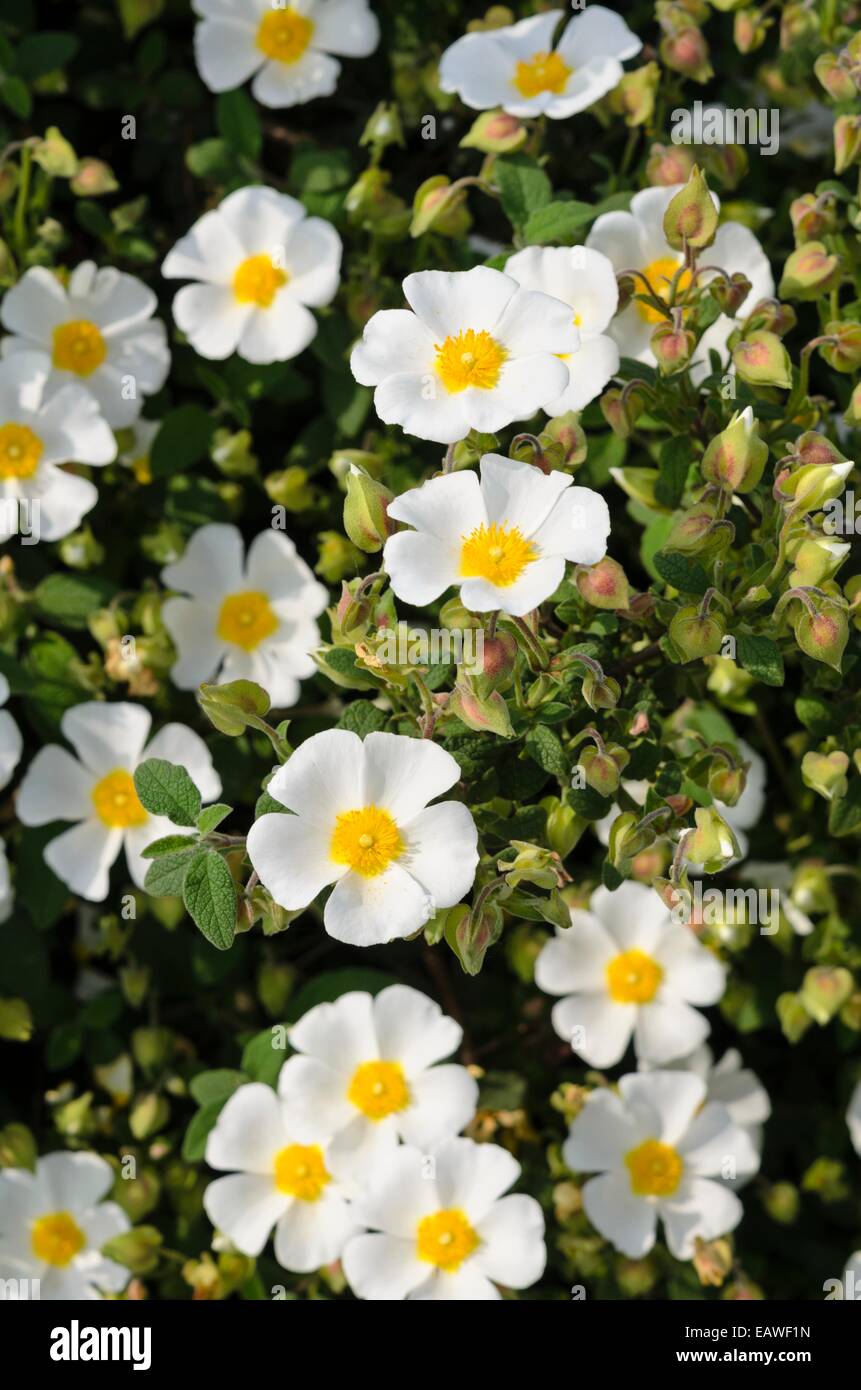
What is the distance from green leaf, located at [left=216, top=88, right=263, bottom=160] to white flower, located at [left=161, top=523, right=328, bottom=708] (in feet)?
1.64

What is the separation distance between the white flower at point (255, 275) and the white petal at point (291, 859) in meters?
0.74

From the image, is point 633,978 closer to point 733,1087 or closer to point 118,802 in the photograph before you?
point 733,1087

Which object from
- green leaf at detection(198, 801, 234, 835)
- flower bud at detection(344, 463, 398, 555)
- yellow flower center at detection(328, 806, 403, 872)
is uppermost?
flower bud at detection(344, 463, 398, 555)

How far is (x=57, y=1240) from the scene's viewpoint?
1.81 meters

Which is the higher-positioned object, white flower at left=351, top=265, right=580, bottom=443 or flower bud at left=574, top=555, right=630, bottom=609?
white flower at left=351, top=265, right=580, bottom=443

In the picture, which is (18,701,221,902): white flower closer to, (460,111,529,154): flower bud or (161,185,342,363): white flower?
(161,185,342,363): white flower

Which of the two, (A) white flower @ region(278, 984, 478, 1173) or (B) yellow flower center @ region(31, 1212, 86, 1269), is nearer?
(A) white flower @ region(278, 984, 478, 1173)

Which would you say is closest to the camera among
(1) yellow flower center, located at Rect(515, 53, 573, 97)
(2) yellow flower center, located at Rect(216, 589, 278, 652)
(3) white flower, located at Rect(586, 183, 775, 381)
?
(3) white flower, located at Rect(586, 183, 775, 381)

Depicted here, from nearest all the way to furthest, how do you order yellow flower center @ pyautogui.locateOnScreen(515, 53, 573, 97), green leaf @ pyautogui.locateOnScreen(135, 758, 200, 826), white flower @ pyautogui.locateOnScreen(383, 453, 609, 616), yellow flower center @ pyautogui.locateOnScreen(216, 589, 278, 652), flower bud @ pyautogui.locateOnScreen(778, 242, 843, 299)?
1. white flower @ pyautogui.locateOnScreen(383, 453, 609, 616)
2. green leaf @ pyautogui.locateOnScreen(135, 758, 200, 826)
3. flower bud @ pyautogui.locateOnScreen(778, 242, 843, 299)
4. yellow flower center @ pyautogui.locateOnScreen(515, 53, 573, 97)
5. yellow flower center @ pyautogui.locateOnScreen(216, 589, 278, 652)

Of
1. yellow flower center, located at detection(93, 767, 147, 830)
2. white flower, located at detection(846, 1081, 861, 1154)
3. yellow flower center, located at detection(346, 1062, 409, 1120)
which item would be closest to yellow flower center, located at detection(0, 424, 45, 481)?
yellow flower center, located at detection(93, 767, 147, 830)

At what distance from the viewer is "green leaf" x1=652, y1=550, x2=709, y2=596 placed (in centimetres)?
128

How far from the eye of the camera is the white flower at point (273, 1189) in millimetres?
1661

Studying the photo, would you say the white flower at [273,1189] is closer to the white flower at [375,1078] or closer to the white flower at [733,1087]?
the white flower at [375,1078]

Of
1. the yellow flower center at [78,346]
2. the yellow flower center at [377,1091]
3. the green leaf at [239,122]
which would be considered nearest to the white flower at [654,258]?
the green leaf at [239,122]
